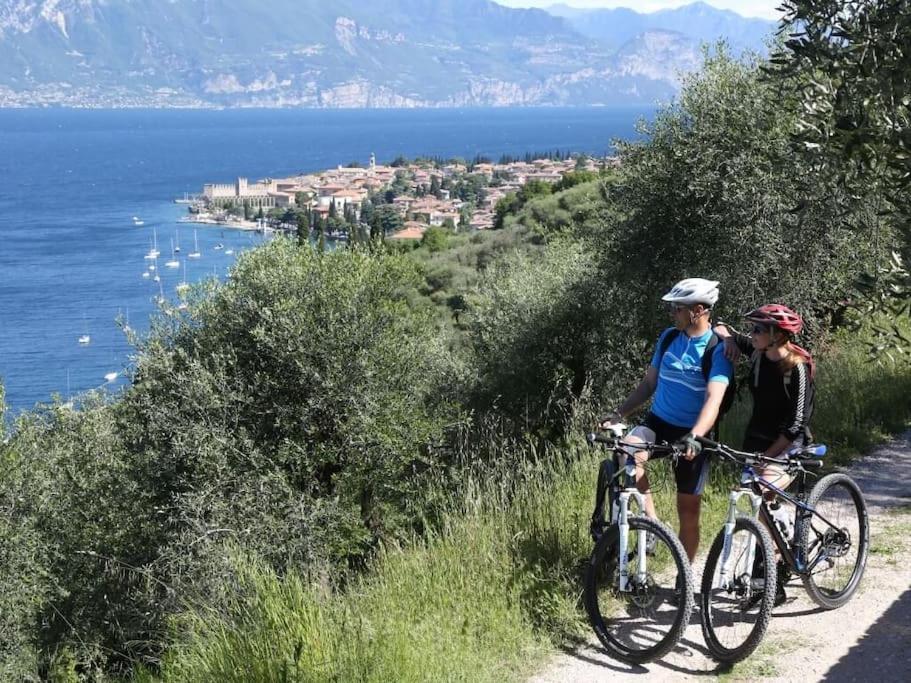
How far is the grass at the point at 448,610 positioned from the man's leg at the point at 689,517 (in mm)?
579

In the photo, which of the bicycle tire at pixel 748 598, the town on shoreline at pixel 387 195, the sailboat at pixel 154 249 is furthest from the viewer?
the town on shoreline at pixel 387 195

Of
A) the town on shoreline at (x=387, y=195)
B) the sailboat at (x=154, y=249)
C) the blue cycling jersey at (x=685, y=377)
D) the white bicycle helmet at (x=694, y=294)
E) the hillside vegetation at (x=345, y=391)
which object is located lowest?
the sailboat at (x=154, y=249)

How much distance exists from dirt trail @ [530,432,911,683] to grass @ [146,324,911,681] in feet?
0.21

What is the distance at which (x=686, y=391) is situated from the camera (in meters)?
4.43

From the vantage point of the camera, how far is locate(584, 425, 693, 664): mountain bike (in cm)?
407

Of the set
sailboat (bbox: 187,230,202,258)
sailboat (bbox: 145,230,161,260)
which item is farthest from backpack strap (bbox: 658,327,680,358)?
sailboat (bbox: 187,230,202,258)

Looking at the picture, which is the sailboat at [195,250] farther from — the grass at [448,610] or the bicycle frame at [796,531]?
the bicycle frame at [796,531]

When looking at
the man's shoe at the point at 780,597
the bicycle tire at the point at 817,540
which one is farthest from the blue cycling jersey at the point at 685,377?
the man's shoe at the point at 780,597

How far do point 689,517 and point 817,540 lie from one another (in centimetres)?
65

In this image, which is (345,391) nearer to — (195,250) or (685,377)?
(685,377)

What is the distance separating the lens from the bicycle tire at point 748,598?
403 centimetres

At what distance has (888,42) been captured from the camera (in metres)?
5.48

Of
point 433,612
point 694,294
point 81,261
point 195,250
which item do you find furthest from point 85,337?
point 694,294

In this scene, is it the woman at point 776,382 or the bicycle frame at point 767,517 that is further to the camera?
the woman at point 776,382
